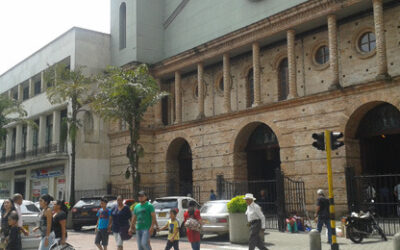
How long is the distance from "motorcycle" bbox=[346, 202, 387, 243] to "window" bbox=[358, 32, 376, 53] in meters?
10.6

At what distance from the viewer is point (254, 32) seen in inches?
1029

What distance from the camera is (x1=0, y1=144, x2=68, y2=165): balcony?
34.8 metres

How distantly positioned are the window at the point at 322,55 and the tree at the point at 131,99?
29.6ft

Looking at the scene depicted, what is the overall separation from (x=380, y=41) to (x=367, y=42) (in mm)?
2619

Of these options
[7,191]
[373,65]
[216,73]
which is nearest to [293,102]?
[373,65]

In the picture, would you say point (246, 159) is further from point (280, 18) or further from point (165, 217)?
point (165, 217)

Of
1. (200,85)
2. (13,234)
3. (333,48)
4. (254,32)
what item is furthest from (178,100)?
(13,234)

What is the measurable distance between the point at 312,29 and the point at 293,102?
15.2 ft

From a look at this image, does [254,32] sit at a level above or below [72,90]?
above

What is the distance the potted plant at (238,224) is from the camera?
15992 millimetres

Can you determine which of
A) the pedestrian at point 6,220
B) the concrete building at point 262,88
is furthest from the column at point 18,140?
the pedestrian at point 6,220

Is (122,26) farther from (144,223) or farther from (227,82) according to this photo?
(144,223)

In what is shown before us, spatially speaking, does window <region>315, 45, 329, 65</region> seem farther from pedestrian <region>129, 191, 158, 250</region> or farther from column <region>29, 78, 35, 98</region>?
column <region>29, 78, 35, 98</region>


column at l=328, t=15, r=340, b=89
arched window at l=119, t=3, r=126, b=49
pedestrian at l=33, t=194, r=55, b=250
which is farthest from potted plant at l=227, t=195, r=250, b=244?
arched window at l=119, t=3, r=126, b=49
